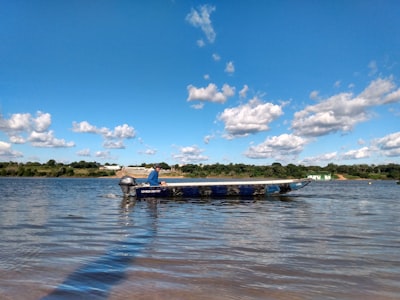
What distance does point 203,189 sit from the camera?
22.6m

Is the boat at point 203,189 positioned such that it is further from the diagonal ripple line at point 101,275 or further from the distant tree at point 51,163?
the distant tree at point 51,163

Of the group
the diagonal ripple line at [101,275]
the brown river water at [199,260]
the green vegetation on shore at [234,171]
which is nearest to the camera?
the diagonal ripple line at [101,275]

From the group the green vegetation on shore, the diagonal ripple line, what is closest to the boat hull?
the diagonal ripple line

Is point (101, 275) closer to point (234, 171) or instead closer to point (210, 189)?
point (210, 189)

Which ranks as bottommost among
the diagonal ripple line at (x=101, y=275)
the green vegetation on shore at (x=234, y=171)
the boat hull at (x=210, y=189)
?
the diagonal ripple line at (x=101, y=275)

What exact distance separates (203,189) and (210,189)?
1.47 ft

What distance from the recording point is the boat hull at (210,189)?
71.4 feet

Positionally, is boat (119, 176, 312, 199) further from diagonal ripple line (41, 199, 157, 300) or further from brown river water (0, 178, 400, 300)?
diagonal ripple line (41, 199, 157, 300)

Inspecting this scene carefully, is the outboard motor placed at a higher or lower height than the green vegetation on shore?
lower

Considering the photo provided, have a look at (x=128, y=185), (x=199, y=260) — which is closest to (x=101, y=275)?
(x=199, y=260)

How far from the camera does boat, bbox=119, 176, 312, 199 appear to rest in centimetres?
2177

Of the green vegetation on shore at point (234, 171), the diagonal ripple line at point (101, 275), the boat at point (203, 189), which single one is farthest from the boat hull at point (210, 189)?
the green vegetation on shore at point (234, 171)

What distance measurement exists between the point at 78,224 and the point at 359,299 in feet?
31.3

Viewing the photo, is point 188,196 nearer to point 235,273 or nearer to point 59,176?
point 235,273
